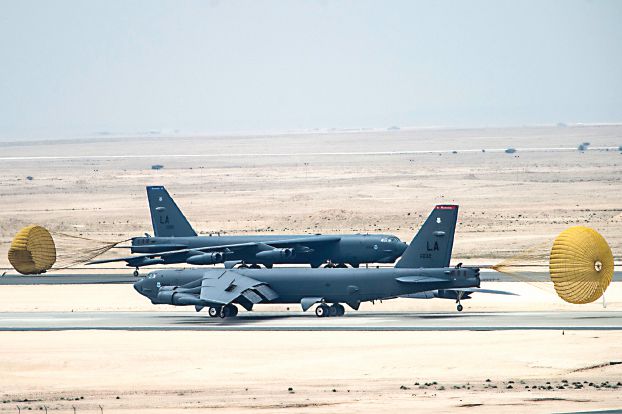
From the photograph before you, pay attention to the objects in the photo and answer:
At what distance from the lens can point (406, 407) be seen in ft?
133

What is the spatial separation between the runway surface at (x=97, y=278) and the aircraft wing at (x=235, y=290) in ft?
59.6

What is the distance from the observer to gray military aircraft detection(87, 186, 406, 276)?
261ft

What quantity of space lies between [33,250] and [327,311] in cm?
2269

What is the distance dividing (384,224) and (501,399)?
256 feet

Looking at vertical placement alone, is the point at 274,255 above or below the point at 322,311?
above

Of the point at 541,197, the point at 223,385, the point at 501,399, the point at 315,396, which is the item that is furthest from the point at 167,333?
the point at 541,197

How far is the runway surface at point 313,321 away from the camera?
58.3 metres

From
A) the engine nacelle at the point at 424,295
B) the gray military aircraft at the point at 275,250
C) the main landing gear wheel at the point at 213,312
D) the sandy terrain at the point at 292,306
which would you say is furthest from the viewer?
the gray military aircraft at the point at 275,250

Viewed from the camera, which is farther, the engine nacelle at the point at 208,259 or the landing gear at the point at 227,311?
the engine nacelle at the point at 208,259

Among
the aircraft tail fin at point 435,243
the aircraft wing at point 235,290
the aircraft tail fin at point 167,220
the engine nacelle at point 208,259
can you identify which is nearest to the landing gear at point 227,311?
the aircraft wing at point 235,290

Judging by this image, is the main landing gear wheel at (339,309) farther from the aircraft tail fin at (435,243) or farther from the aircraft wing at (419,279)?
the aircraft tail fin at (435,243)

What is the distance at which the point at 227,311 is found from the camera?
64375mm

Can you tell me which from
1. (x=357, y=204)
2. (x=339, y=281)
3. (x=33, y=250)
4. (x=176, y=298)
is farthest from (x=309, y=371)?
(x=357, y=204)

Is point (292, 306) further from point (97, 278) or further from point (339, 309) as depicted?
point (97, 278)
